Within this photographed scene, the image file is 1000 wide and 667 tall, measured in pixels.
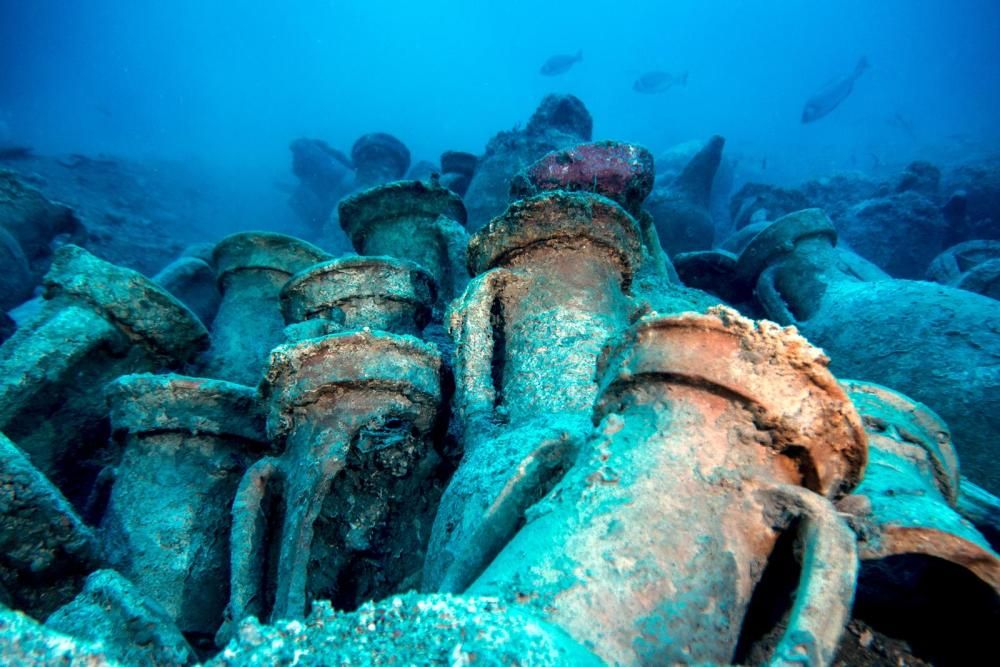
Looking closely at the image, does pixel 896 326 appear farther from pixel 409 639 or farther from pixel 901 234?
pixel 901 234

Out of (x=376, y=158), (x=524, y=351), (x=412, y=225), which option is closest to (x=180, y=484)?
(x=524, y=351)

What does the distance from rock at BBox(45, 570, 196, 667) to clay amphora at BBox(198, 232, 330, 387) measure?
2391 mm

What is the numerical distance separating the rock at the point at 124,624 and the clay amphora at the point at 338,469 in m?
0.50

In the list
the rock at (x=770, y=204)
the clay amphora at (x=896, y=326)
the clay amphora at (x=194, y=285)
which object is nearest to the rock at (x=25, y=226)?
the clay amphora at (x=194, y=285)

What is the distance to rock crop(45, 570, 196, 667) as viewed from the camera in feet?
3.77

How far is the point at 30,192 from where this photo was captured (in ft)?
17.9

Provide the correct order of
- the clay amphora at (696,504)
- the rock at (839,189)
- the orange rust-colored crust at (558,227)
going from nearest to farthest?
the clay amphora at (696,504), the orange rust-colored crust at (558,227), the rock at (839,189)

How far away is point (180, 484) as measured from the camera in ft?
7.39

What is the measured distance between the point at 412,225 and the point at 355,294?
4.32 ft

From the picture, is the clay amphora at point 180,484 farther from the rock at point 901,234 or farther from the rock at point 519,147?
the rock at point 901,234

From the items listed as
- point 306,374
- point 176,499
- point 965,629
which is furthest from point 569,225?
point 176,499

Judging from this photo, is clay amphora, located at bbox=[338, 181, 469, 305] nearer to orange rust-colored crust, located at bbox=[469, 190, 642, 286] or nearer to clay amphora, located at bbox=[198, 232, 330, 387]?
clay amphora, located at bbox=[198, 232, 330, 387]

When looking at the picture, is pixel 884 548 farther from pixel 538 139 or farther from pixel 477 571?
pixel 538 139

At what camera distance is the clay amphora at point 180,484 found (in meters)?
1.99
